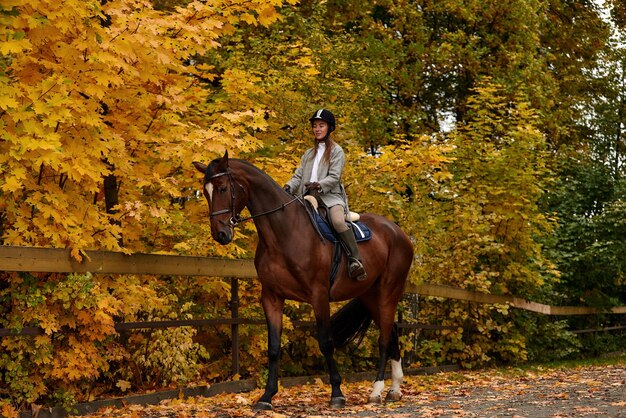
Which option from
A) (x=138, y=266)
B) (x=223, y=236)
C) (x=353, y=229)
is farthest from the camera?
(x=353, y=229)

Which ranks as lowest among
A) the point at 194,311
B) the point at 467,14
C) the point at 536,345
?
the point at 536,345

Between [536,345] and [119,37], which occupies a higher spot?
[119,37]

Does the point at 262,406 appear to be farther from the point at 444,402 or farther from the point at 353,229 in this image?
the point at 353,229

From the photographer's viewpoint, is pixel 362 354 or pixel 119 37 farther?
pixel 362 354

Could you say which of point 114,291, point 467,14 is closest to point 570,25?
point 467,14

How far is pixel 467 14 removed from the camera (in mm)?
24719

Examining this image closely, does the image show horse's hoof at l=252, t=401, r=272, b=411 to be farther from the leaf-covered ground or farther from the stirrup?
the stirrup

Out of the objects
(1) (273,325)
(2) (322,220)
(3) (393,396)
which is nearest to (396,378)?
(3) (393,396)

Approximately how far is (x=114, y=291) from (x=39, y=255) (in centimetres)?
133

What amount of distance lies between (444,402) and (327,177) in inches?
96.0

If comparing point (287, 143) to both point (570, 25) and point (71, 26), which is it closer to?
point (71, 26)

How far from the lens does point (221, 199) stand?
826cm

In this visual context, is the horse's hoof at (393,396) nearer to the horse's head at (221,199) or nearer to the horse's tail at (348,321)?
the horse's tail at (348,321)

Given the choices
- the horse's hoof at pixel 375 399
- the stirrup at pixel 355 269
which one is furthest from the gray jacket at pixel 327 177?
the horse's hoof at pixel 375 399
